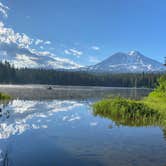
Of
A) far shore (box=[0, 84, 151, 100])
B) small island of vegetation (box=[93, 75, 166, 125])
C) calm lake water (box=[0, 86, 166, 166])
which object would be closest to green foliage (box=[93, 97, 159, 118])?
small island of vegetation (box=[93, 75, 166, 125])

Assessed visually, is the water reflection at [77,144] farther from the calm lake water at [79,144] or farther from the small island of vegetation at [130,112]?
the small island of vegetation at [130,112]

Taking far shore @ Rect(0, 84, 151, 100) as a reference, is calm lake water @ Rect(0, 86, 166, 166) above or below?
below

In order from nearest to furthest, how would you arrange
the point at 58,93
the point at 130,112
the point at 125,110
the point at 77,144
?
the point at 77,144
the point at 130,112
the point at 125,110
the point at 58,93

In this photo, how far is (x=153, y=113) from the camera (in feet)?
88.9

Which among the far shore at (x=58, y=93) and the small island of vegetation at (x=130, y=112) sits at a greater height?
the far shore at (x=58, y=93)

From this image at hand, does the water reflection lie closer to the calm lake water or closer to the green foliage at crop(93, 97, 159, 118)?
the calm lake water

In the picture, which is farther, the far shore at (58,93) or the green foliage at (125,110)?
the far shore at (58,93)

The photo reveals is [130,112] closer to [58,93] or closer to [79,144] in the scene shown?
[79,144]

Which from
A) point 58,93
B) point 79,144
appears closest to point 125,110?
point 79,144

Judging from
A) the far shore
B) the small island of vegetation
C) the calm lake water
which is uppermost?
the far shore

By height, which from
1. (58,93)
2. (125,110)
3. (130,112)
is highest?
(58,93)

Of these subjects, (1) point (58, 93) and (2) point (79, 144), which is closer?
(2) point (79, 144)

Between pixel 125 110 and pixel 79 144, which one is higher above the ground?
pixel 125 110

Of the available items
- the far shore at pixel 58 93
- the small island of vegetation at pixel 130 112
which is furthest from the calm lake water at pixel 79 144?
the far shore at pixel 58 93
